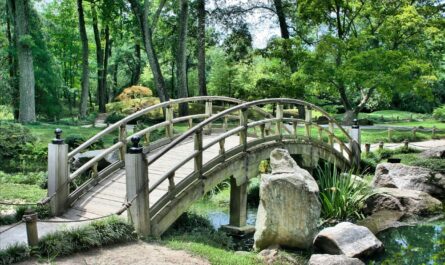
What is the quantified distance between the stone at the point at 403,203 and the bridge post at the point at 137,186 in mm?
7465

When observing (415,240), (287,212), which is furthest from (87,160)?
(415,240)

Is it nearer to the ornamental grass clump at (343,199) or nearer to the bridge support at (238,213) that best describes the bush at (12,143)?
the bridge support at (238,213)

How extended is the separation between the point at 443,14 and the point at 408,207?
19.0 m

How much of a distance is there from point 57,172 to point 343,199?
7.41 meters

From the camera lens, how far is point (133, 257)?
668cm

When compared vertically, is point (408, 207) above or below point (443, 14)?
below

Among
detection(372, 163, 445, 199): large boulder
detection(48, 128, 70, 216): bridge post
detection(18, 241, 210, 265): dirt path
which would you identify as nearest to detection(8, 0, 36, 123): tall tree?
detection(48, 128, 70, 216): bridge post

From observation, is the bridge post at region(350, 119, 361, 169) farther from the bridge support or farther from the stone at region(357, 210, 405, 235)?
the bridge support

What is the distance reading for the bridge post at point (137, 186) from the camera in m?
7.34

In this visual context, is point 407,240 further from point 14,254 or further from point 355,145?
point 14,254

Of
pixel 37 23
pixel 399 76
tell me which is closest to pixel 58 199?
pixel 399 76

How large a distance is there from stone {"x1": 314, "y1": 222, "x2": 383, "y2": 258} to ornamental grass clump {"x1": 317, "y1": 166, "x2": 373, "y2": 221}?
269 centimetres

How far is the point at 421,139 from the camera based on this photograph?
24.5m

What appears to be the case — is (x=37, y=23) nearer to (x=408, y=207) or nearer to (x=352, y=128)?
(x=352, y=128)
